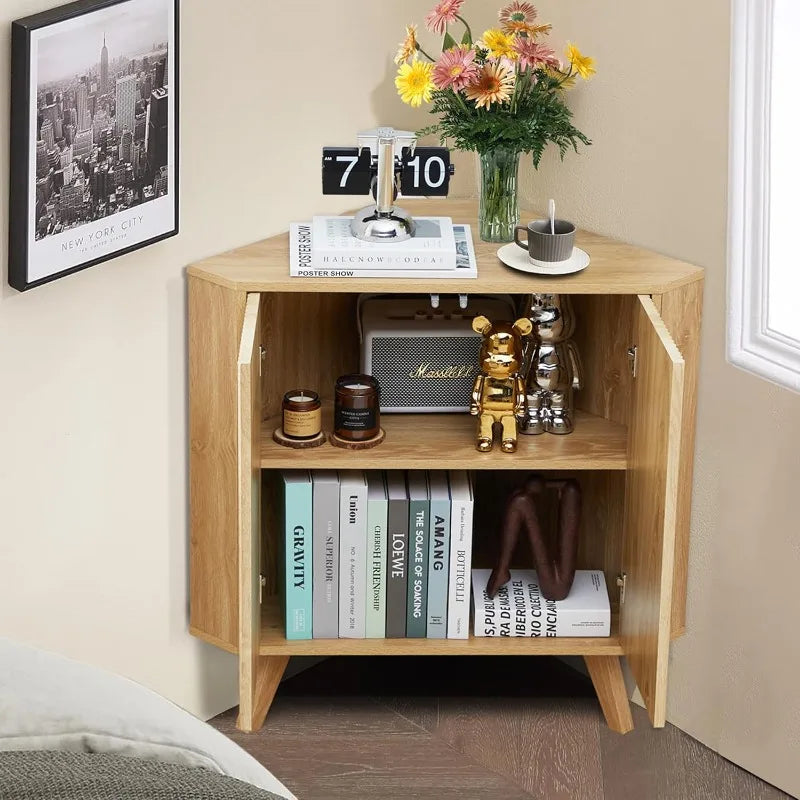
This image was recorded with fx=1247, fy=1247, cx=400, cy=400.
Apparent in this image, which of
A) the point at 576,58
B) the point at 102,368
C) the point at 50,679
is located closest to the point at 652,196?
the point at 576,58

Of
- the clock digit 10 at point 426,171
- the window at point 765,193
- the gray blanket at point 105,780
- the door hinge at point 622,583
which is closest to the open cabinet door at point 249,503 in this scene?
the clock digit 10 at point 426,171

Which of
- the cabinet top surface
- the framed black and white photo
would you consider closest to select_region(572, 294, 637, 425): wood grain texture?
the cabinet top surface

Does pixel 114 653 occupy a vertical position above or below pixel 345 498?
below

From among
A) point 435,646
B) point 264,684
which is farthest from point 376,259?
point 264,684

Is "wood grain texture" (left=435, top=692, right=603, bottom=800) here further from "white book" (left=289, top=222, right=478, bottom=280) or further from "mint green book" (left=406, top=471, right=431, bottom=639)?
"white book" (left=289, top=222, right=478, bottom=280)

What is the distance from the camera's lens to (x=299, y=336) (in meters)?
2.24

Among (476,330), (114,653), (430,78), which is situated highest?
(430,78)

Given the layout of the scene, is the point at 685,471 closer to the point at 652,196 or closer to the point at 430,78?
the point at 652,196

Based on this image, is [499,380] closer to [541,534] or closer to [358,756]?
[541,534]

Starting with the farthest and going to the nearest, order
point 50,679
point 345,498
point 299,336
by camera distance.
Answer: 1. point 299,336
2. point 345,498
3. point 50,679

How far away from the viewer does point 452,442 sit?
6.84 feet

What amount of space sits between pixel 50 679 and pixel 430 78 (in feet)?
4.40

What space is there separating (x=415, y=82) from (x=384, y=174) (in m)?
0.16

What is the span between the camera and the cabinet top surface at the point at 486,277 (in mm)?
1899
